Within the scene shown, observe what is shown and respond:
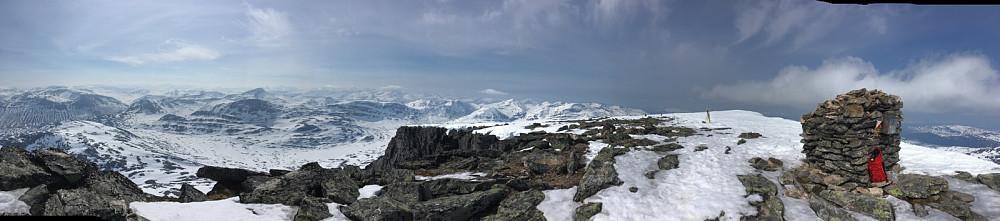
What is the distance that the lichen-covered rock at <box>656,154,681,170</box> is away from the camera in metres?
21.0

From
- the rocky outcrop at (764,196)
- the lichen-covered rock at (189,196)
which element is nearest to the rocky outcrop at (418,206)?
the lichen-covered rock at (189,196)

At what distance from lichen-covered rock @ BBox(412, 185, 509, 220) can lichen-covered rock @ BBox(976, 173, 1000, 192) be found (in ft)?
64.5

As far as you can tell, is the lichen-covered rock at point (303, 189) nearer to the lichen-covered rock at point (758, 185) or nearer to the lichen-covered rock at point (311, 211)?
the lichen-covered rock at point (311, 211)

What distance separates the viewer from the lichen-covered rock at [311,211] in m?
13.0

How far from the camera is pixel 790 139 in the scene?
2678cm

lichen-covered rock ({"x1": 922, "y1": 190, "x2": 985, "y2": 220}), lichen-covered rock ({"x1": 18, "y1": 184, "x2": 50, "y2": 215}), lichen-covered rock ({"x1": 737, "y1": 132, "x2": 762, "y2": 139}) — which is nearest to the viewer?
lichen-covered rock ({"x1": 18, "y1": 184, "x2": 50, "y2": 215})

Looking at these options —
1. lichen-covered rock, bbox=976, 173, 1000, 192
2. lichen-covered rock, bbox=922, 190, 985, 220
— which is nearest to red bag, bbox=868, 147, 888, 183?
lichen-covered rock, bbox=922, 190, 985, 220

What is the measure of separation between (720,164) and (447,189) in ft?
51.5

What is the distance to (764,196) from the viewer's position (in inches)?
627

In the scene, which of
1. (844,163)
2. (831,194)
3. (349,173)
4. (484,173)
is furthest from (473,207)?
(844,163)

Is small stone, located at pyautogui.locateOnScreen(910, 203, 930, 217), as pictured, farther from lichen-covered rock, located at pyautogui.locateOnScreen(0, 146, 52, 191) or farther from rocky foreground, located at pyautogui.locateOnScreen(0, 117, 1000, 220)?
lichen-covered rock, located at pyautogui.locateOnScreen(0, 146, 52, 191)

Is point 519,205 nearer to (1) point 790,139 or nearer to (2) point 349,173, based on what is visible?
(2) point 349,173

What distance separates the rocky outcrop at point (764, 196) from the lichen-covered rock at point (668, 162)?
127 inches

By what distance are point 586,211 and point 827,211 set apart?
8.91 m
